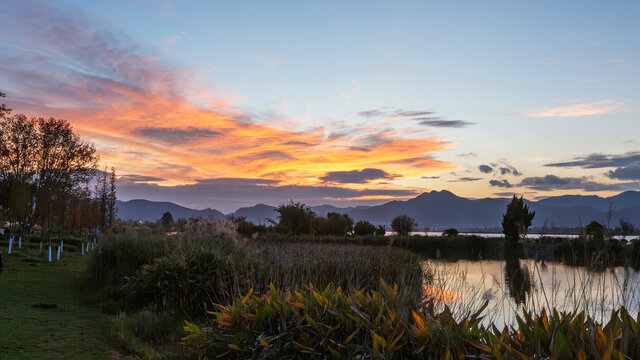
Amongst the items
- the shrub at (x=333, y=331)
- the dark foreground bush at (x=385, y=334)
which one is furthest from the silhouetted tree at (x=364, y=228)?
the shrub at (x=333, y=331)

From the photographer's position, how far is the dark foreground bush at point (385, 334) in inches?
101

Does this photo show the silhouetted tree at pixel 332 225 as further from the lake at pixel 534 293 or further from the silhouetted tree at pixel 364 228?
the lake at pixel 534 293

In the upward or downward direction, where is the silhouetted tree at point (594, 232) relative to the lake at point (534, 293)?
upward

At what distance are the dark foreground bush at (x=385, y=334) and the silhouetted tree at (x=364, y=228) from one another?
27.3 m

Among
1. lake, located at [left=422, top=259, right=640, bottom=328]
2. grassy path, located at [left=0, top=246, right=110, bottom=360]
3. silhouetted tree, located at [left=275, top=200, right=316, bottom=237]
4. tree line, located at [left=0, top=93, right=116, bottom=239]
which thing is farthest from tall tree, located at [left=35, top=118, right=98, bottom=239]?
lake, located at [left=422, top=259, right=640, bottom=328]

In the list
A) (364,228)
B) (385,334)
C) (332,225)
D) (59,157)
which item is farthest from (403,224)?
(385,334)

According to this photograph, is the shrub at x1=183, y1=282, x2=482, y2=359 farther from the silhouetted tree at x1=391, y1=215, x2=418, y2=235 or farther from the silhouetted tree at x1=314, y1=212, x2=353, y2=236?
the silhouetted tree at x1=391, y1=215, x2=418, y2=235

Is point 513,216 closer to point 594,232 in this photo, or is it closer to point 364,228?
point 364,228

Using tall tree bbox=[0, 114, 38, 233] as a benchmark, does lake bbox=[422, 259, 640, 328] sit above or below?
below

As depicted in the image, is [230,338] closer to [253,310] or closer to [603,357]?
[253,310]

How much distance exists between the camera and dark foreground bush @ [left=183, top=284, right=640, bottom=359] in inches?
101

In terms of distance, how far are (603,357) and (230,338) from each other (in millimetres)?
2970

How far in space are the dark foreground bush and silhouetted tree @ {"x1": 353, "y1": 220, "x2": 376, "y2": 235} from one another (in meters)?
27.3

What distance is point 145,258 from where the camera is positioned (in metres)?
10.2
